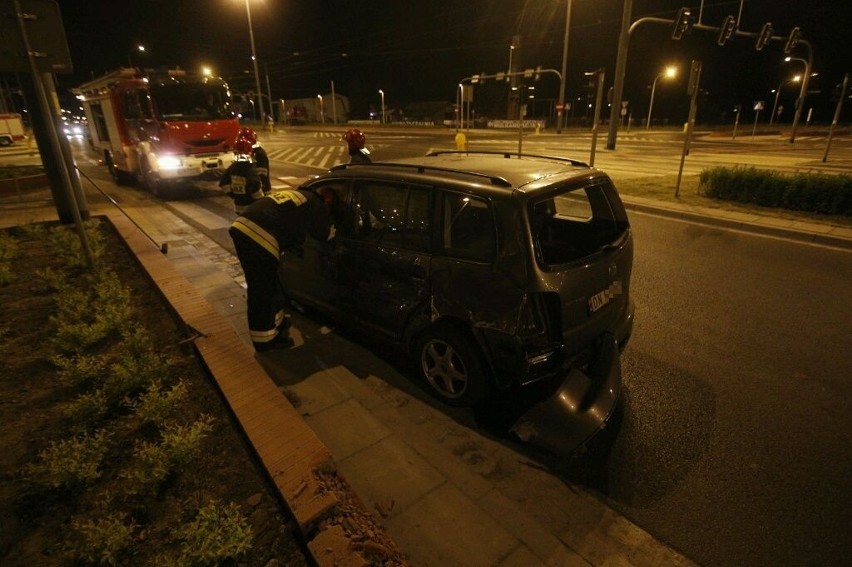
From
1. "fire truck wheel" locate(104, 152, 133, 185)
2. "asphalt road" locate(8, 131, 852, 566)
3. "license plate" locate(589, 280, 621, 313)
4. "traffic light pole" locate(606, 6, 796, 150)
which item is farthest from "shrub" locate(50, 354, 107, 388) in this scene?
"traffic light pole" locate(606, 6, 796, 150)

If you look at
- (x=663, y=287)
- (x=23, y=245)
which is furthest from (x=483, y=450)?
(x=23, y=245)

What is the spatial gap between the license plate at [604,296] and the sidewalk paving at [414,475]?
115 cm

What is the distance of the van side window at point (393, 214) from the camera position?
346cm

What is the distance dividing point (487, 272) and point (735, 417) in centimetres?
218

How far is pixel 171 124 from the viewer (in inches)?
455

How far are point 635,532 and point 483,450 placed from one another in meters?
0.99

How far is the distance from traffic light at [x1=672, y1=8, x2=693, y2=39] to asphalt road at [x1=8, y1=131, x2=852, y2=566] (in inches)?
575

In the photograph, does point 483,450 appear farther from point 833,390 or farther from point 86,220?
point 86,220

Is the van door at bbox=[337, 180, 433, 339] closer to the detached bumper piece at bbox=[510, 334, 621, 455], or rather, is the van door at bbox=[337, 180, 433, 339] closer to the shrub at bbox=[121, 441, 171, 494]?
the detached bumper piece at bbox=[510, 334, 621, 455]

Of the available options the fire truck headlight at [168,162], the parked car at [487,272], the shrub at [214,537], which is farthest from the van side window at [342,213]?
the fire truck headlight at [168,162]

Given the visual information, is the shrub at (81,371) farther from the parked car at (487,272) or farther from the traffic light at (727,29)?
the traffic light at (727,29)

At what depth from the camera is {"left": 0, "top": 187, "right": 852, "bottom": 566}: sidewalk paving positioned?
2.37 meters

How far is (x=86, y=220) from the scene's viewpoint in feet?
26.2

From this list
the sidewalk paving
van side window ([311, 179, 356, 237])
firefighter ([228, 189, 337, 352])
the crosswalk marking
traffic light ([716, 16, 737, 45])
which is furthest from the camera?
the crosswalk marking
